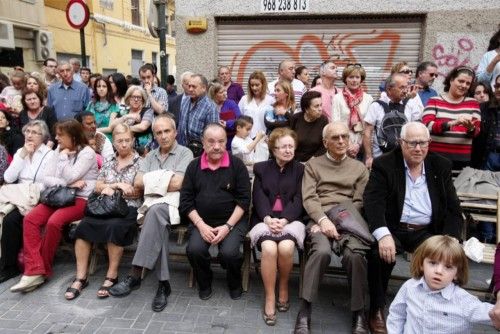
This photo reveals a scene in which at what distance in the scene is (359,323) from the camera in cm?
331

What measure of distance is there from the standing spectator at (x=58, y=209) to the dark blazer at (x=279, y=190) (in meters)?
1.79

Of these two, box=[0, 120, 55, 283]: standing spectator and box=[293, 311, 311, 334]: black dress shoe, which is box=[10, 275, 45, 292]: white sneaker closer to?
box=[0, 120, 55, 283]: standing spectator

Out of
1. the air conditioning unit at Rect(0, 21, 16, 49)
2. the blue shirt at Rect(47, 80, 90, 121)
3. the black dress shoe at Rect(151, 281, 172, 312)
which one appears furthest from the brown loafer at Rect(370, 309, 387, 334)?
the air conditioning unit at Rect(0, 21, 16, 49)

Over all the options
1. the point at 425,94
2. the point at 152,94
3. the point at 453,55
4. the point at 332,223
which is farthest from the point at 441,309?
the point at 453,55

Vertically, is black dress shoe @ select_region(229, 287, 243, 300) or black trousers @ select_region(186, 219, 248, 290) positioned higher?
black trousers @ select_region(186, 219, 248, 290)

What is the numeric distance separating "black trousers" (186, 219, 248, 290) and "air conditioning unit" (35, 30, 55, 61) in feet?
49.0

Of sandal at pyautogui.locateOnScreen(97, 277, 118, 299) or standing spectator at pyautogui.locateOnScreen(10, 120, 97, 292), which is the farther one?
standing spectator at pyautogui.locateOnScreen(10, 120, 97, 292)

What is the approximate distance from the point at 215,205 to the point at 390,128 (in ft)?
6.88

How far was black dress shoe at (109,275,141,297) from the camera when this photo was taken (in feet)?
12.7

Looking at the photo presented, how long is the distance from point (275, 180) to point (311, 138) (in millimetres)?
947

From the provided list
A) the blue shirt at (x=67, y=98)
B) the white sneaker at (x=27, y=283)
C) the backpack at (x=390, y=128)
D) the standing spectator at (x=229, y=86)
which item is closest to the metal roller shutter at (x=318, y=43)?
the standing spectator at (x=229, y=86)

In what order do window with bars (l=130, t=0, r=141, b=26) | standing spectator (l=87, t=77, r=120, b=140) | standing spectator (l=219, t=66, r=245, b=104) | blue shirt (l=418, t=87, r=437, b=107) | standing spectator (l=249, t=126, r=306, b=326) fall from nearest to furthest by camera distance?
standing spectator (l=249, t=126, r=306, b=326) < blue shirt (l=418, t=87, r=437, b=107) < standing spectator (l=87, t=77, r=120, b=140) < standing spectator (l=219, t=66, r=245, b=104) < window with bars (l=130, t=0, r=141, b=26)

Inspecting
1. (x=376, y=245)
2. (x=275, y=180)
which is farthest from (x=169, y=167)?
(x=376, y=245)

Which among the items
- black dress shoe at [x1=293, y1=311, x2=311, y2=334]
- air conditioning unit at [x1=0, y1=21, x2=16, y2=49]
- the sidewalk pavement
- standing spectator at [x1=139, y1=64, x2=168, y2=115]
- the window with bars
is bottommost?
the sidewalk pavement
